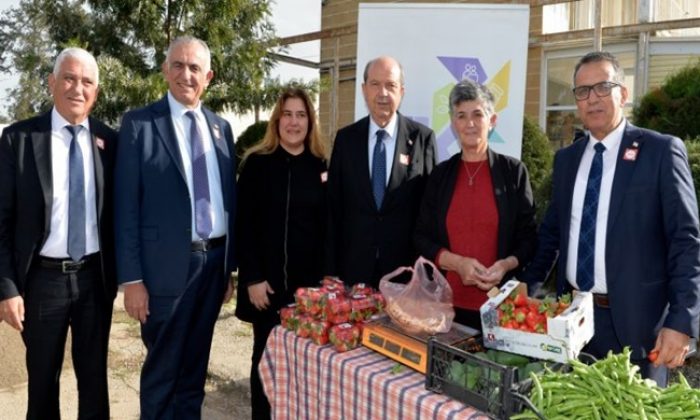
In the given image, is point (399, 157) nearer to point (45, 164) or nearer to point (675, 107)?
point (45, 164)

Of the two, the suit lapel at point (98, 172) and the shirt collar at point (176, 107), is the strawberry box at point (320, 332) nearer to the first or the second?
the suit lapel at point (98, 172)

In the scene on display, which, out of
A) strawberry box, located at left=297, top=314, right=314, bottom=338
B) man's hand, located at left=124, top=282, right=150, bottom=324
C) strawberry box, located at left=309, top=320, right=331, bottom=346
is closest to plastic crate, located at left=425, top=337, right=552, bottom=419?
strawberry box, located at left=309, top=320, right=331, bottom=346

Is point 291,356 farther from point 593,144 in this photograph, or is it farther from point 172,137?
point 593,144

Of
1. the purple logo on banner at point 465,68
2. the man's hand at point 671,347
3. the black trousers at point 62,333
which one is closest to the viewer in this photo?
the man's hand at point 671,347

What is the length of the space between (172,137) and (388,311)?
1.48 m

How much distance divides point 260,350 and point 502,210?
1.61 metres

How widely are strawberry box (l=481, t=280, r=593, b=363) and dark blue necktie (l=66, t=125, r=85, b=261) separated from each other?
197cm

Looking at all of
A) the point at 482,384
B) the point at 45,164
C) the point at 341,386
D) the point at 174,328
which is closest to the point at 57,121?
the point at 45,164

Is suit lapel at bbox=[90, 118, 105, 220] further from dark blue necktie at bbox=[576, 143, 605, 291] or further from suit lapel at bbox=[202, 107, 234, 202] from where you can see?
dark blue necktie at bbox=[576, 143, 605, 291]

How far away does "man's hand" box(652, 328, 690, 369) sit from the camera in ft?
7.27

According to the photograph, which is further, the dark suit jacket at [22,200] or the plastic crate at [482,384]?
the dark suit jacket at [22,200]

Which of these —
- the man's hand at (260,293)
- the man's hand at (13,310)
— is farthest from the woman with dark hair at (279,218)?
the man's hand at (13,310)

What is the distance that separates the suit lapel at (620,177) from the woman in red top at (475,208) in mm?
513

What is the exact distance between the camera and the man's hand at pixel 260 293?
3318 mm
